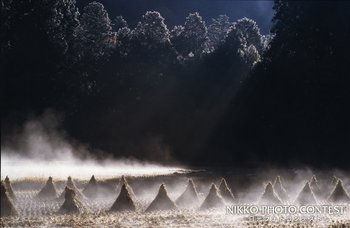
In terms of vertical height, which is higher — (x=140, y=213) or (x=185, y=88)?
(x=185, y=88)

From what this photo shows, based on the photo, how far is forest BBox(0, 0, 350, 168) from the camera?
193 feet

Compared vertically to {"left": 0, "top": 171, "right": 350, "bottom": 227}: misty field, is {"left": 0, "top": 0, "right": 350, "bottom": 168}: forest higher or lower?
higher

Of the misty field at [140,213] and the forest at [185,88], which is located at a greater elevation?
the forest at [185,88]

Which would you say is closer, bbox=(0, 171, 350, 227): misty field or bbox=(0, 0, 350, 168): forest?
bbox=(0, 171, 350, 227): misty field

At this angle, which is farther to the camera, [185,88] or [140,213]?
[185,88]

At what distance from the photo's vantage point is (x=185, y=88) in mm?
73875

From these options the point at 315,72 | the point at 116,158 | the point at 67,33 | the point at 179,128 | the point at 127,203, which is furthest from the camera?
the point at 67,33

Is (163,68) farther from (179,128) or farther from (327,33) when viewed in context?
(327,33)

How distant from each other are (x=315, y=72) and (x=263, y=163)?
10.9 metres

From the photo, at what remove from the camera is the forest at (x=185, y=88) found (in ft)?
193

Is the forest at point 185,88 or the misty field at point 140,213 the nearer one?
the misty field at point 140,213

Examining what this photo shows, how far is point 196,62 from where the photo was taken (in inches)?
2992

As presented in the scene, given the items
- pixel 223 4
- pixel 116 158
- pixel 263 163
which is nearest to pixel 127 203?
pixel 263 163

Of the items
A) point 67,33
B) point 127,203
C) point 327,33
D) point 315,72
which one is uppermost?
point 67,33
